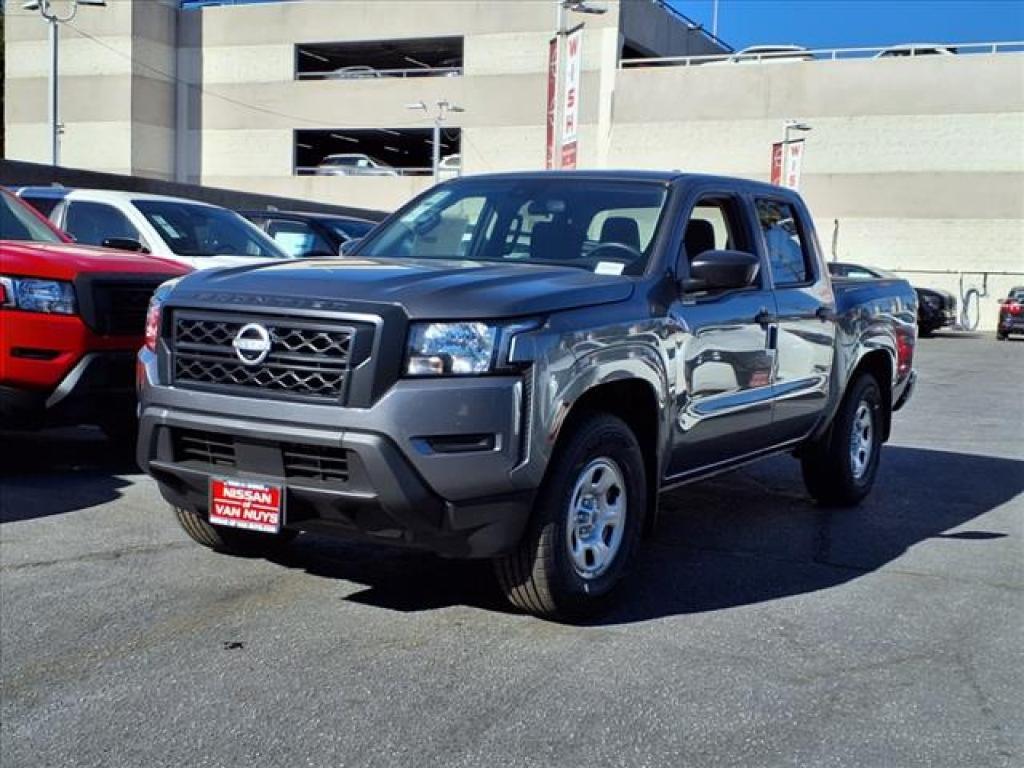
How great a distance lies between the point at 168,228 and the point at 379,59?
4404 cm

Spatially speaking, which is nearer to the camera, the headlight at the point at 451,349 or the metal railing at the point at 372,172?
the headlight at the point at 451,349

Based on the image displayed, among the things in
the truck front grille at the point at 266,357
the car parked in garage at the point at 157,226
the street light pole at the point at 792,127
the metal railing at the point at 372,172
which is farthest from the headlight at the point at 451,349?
the metal railing at the point at 372,172

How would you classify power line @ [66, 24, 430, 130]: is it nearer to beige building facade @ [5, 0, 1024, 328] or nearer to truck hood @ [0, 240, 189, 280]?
beige building facade @ [5, 0, 1024, 328]

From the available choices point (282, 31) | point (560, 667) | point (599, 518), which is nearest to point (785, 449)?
point (599, 518)

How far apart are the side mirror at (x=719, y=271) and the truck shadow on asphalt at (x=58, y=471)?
369 centimetres

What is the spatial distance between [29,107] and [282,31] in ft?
40.5

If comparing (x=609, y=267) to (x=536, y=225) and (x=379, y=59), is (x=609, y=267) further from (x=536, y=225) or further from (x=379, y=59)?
(x=379, y=59)

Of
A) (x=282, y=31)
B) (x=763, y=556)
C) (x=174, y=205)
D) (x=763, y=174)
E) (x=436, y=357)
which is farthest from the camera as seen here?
(x=282, y=31)

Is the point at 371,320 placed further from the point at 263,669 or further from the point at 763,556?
the point at 763,556

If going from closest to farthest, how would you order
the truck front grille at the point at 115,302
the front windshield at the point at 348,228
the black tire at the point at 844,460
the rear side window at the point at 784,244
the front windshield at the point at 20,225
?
the rear side window at the point at 784,244, the truck front grille at the point at 115,302, the black tire at the point at 844,460, the front windshield at the point at 20,225, the front windshield at the point at 348,228

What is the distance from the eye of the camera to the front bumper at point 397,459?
4.09m

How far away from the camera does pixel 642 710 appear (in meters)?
3.90

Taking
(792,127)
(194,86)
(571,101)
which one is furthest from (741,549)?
(194,86)

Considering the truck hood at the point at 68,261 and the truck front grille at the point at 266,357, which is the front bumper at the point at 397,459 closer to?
the truck front grille at the point at 266,357
